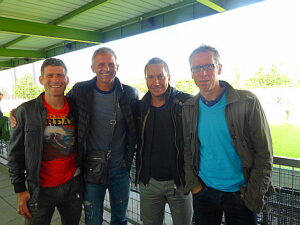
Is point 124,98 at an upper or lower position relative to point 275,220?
upper

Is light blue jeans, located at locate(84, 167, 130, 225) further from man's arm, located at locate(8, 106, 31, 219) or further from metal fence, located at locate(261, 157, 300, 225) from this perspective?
metal fence, located at locate(261, 157, 300, 225)

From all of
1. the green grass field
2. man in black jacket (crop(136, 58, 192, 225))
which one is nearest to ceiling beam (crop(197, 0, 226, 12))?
man in black jacket (crop(136, 58, 192, 225))

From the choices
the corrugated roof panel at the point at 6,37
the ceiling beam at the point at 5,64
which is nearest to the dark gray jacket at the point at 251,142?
the corrugated roof panel at the point at 6,37

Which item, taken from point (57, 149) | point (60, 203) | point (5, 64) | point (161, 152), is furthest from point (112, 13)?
point (5, 64)

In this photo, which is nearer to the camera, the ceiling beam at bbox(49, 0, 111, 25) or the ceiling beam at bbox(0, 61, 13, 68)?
the ceiling beam at bbox(49, 0, 111, 25)

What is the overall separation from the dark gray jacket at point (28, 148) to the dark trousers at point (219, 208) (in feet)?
3.84

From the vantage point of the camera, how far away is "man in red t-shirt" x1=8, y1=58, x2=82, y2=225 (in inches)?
61.2

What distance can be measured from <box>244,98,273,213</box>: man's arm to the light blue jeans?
1041mm

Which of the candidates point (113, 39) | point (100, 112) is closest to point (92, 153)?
point (100, 112)

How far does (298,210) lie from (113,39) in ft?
16.8

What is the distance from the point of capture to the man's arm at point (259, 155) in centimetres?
124

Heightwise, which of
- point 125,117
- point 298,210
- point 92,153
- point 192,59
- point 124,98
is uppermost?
point 192,59

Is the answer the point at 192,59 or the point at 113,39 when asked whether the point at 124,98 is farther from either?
the point at 113,39

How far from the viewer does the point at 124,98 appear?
184 centimetres
